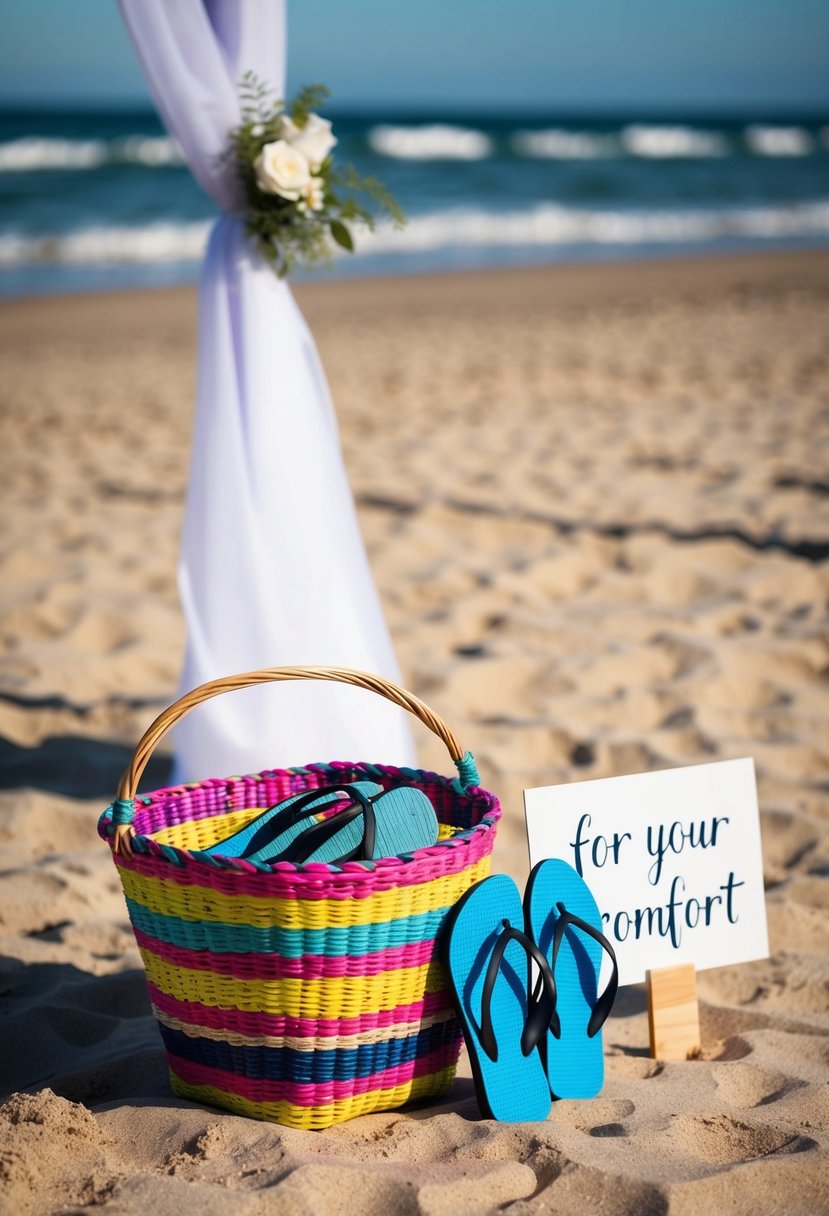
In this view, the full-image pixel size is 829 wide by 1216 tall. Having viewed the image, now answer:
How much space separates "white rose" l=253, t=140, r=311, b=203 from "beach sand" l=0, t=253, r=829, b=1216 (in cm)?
144

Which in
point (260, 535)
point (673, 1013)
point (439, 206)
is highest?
point (439, 206)

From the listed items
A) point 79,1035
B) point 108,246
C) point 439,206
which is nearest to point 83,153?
point 439,206

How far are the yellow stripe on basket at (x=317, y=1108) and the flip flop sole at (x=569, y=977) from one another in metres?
0.17

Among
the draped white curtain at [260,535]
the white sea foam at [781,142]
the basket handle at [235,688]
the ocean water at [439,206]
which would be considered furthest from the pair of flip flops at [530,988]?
the white sea foam at [781,142]

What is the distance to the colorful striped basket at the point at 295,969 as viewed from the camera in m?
1.51

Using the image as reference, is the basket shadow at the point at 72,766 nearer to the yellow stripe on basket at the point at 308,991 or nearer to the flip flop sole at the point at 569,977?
the yellow stripe on basket at the point at 308,991

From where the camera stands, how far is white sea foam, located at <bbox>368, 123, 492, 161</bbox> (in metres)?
33.2

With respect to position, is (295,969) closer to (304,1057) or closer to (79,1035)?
(304,1057)

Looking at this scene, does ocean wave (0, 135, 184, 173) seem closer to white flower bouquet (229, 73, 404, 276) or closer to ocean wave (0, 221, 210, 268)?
ocean wave (0, 221, 210, 268)

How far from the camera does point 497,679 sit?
3416 millimetres

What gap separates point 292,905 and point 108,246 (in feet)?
51.8

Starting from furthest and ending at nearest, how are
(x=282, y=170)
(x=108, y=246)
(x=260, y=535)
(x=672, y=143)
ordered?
(x=672, y=143), (x=108, y=246), (x=260, y=535), (x=282, y=170)

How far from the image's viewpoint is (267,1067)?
1585 millimetres

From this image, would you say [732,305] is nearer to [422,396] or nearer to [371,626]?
[422,396]
